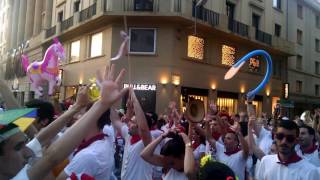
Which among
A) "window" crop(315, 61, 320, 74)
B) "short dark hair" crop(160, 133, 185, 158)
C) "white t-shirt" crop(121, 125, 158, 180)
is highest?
"window" crop(315, 61, 320, 74)

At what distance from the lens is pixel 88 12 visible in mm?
23000

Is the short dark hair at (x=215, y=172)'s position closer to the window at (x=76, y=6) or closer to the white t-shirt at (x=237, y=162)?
the white t-shirt at (x=237, y=162)

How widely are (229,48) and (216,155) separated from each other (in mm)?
19572

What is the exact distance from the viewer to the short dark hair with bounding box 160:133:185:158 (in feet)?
13.4

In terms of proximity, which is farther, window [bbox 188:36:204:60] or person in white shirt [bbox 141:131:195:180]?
window [bbox 188:36:204:60]

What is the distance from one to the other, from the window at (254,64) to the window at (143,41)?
26.9 feet

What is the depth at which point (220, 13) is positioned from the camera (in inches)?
918

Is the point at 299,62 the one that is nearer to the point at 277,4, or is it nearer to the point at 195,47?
the point at 277,4

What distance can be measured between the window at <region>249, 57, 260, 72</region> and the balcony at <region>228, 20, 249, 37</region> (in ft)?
7.35

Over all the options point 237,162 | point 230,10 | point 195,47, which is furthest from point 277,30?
point 237,162

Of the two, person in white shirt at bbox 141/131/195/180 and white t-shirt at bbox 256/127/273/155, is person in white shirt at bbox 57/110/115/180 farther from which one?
white t-shirt at bbox 256/127/273/155

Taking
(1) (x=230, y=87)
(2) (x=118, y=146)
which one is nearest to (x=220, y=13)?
(1) (x=230, y=87)

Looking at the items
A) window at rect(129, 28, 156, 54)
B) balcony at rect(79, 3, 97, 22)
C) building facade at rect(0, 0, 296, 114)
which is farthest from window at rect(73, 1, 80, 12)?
window at rect(129, 28, 156, 54)

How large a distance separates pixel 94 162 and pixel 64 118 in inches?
28.7
